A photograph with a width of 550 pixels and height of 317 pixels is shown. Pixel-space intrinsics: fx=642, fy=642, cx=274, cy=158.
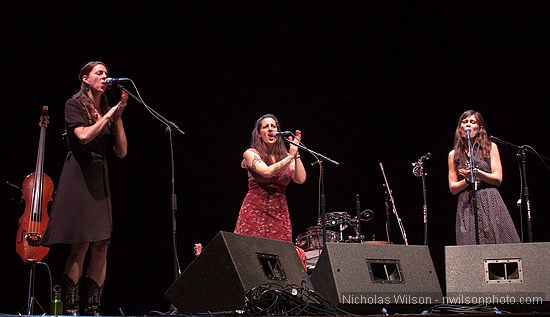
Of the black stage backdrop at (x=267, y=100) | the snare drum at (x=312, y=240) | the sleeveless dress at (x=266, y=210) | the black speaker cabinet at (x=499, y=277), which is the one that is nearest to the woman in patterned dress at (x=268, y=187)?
the sleeveless dress at (x=266, y=210)

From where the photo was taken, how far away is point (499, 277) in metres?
2.93

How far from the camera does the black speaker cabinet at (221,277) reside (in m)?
2.51

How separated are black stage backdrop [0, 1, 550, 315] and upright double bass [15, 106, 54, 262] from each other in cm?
138

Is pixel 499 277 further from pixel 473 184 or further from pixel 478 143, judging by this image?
pixel 478 143

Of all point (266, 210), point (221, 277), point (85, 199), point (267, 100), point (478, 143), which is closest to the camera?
point (221, 277)

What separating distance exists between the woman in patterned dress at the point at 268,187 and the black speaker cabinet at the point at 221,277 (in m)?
1.37

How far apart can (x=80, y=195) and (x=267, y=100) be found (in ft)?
11.5

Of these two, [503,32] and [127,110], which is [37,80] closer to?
[127,110]

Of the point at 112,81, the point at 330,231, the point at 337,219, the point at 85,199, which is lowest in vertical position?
the point at 85,199

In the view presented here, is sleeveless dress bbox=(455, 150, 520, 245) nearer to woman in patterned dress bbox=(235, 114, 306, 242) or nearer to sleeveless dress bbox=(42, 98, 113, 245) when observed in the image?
woman in patterned dress bbox=(235, 114, 306, 242)

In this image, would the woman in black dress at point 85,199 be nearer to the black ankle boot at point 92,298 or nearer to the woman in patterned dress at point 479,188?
the black ankle boot at point 92,298

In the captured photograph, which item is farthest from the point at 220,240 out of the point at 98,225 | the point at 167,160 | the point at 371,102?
the point at 371,102

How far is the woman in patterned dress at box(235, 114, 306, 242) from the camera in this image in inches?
164

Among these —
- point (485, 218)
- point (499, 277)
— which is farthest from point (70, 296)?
point (485, 218)
